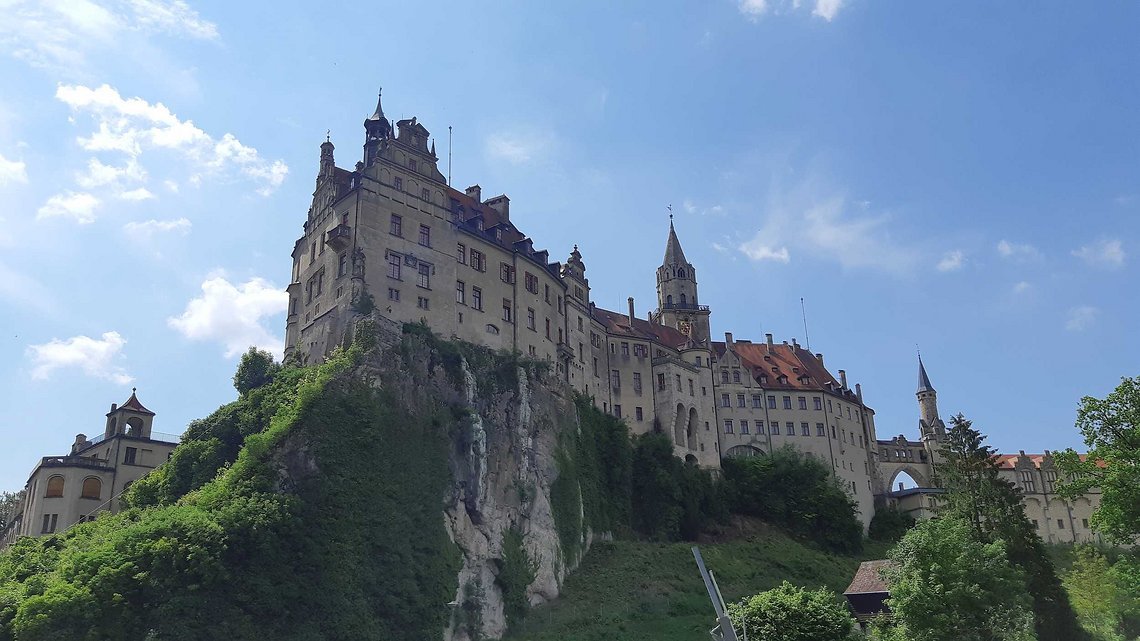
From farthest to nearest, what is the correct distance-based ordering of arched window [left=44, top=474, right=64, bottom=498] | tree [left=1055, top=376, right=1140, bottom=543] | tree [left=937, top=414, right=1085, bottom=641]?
arched window [left=44, top=474, right=64, bottom=498], tree [left=937, top=414, right=1085, bottom=641], tree [left=1055, top=376, right=1140, bottom=543]

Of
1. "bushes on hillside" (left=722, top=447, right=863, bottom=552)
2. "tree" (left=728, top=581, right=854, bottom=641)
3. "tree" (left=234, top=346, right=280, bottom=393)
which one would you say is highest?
"tree" (left=234, top=346, right=280, bottom=393)

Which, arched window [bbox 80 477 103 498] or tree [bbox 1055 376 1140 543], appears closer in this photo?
tree [bbox 1055 376 1140 543]

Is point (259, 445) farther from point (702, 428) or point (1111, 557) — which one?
point (1111, 557)

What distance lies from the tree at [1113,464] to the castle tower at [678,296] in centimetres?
5991

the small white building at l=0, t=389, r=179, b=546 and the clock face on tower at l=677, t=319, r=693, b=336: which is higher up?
the clock face on tower at l=677, t=319, r=693, b=336

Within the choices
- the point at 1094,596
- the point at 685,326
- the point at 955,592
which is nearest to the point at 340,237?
the point at 955,592

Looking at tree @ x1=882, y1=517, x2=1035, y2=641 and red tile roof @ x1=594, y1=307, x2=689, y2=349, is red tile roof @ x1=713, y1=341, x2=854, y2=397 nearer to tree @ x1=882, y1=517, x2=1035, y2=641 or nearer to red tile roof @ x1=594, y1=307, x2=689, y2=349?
red tile roof @ x1=594, y1=307, x2=689, y2=349

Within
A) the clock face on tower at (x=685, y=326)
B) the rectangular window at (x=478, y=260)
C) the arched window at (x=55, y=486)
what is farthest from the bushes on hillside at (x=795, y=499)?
the arched window at (x=55, y=486)

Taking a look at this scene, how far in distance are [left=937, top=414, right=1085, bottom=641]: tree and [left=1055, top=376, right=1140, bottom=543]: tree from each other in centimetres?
667

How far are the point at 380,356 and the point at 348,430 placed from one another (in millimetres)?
6265

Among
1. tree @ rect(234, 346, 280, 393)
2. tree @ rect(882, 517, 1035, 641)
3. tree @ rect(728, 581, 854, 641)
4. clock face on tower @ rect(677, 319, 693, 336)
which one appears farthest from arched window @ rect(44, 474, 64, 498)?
tree @ rect(882, 517, 1035, 641)

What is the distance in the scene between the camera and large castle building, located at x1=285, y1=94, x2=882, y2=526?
6606cm

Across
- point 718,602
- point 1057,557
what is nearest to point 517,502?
point 718,602

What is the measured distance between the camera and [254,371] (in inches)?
2616
